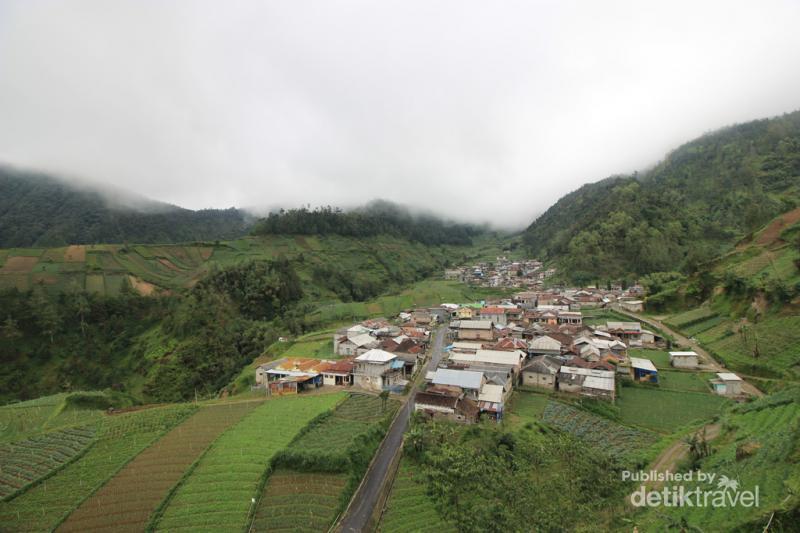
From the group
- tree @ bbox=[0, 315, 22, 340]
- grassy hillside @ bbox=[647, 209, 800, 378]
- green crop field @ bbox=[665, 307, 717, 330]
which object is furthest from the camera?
tree @ bbox=[0, 315, 22, 340]

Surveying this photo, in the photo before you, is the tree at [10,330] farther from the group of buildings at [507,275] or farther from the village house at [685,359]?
the group of buildings at [507,275]

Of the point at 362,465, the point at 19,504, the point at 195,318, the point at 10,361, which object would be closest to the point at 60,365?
the point at 10,361

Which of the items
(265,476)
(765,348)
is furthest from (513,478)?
(765,348)

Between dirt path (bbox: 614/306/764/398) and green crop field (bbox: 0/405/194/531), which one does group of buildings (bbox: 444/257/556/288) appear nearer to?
dirt path (bbox: 614/306/764/398)

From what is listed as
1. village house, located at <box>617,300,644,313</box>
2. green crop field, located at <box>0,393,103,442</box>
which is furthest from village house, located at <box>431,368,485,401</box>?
village house, located at <box>617,300,644,313</box>

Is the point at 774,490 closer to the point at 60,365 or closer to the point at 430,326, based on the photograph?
the point at 430,326

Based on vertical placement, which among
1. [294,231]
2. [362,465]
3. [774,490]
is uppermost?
[294,231]
